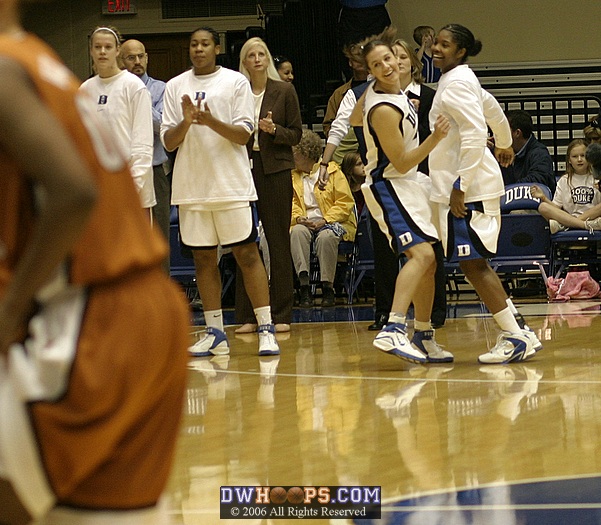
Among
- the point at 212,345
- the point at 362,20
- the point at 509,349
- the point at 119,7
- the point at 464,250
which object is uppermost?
the point at 119,7

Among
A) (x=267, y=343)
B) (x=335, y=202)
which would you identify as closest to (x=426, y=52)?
(x=335, y=202)

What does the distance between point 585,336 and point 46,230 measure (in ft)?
19.2

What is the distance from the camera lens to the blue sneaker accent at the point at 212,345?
6.45 m

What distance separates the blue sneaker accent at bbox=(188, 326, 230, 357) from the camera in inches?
254

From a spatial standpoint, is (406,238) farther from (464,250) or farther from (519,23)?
(519,23)

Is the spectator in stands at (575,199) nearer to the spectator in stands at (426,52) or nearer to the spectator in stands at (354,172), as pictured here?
the spectator in stands at (354,172)

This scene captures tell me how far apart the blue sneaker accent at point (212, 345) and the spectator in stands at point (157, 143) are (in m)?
0.69

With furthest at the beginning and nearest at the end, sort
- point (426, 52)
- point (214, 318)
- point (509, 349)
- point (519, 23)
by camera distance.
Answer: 1. point (519, 23)
2. point (426, 52)
3. point (214, 318)
4. point (509, 349)

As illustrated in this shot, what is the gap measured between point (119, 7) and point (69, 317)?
15657 mm

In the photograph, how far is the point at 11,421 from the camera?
156cm

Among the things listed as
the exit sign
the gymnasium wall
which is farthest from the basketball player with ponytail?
the exit sign

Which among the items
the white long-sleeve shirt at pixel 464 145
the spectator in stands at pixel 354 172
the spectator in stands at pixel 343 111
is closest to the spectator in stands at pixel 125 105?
the white long-sleeve shirt at pixel 464 145

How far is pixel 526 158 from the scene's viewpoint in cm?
1064

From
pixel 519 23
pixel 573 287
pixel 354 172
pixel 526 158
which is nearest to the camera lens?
pixel 573 287
